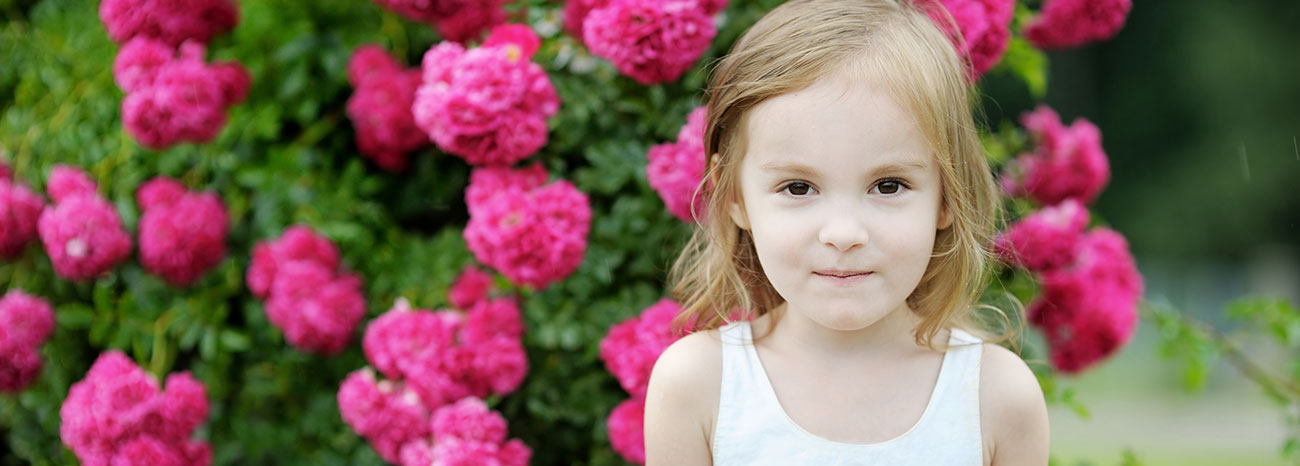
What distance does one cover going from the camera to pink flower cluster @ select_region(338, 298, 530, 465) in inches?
81.8

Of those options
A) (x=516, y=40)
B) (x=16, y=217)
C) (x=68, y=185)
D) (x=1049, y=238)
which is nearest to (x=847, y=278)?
(x=516, y=40)

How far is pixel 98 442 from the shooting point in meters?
2.17

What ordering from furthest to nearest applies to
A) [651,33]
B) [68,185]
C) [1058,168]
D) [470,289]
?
1. [1058,168]
2. [68,185]
3. [470,289]
4. [651,33]

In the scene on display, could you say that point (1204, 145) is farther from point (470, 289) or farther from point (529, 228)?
point (529, 228)

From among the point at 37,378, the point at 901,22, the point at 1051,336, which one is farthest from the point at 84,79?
the point at 1051,336

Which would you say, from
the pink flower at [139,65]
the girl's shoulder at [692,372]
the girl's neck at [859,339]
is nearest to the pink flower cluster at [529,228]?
the girl's shoulder at [692,372]

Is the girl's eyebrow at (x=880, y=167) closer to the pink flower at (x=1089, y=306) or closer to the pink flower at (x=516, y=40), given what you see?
the pink flower at (x=516, y=40)

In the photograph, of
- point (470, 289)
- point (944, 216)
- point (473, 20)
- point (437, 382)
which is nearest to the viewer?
point (944, 216)

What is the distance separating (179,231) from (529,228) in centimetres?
83

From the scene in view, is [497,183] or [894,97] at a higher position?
[894,97]

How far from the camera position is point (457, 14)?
234 centimetres

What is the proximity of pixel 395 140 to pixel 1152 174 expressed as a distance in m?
10.6

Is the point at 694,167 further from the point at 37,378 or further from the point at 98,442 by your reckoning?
the point at 37,378

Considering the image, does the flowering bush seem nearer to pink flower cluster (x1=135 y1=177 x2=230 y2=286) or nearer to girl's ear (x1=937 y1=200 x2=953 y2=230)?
pink flower cluster (x1=135 y1=177 x2=230 y2=286)
